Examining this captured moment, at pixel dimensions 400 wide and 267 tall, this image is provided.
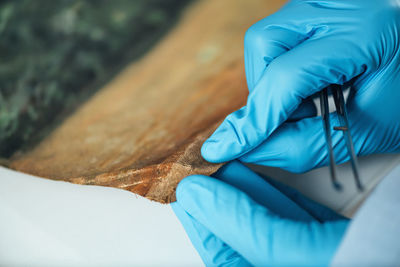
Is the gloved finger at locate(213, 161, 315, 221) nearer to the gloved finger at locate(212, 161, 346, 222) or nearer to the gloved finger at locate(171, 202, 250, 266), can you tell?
the gloved finger at locate(212, 161, 346, 222)

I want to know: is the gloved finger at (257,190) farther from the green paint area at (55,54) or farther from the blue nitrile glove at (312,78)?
the green paint area at (55,54)

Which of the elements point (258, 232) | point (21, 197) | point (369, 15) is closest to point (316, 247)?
point (258, 232)

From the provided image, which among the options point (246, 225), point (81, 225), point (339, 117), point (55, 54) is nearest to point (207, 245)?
point (246, 225)

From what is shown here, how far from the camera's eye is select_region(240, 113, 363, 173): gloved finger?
0.73m

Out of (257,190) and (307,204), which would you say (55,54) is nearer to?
(257,190)

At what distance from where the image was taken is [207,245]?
0.68 meters

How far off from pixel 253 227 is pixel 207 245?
15cm

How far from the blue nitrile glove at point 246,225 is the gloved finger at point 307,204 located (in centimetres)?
15

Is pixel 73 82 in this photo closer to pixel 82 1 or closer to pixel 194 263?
pixel 82 1

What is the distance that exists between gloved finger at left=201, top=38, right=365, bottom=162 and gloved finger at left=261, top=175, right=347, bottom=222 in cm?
27

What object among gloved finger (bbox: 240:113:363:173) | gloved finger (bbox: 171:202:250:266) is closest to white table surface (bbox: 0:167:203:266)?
gloved finger (bbox: 171:202:250:266)

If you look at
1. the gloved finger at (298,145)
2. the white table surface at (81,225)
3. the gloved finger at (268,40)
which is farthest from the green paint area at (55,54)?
the gloved finger at (298,145)

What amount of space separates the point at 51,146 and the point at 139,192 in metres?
0.33

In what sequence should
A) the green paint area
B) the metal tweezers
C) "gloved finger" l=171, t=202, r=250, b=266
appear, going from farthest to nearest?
the green paint area, "gloved finger" l=171, t=202, r=250, b=266, the metal tweezers
